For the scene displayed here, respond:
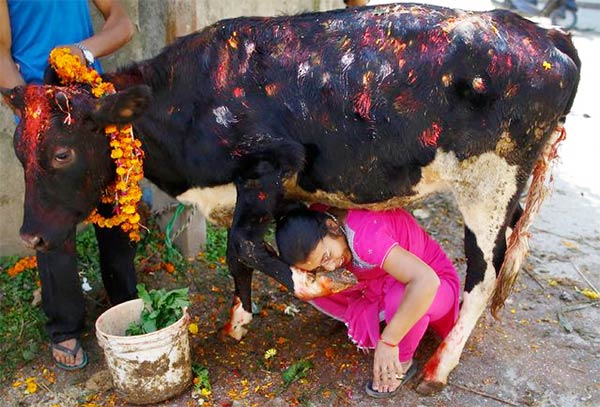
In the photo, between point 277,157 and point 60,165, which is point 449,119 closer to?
point 277,157

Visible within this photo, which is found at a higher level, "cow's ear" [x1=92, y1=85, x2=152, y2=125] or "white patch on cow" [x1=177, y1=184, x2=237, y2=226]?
"cow's ear" [x1=92, y1=85, x2=152, y2=125]

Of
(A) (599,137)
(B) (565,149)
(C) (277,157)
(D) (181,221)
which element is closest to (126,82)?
(C) (277,157)

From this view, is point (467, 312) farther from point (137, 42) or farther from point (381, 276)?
point (137, 42)

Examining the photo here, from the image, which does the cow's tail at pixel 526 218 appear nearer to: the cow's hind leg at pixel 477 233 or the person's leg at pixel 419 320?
the cow's hind leg at pixel 477 233

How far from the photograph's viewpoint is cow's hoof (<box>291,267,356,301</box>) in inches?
114

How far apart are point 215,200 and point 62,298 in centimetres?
91

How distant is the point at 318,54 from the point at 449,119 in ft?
2.11

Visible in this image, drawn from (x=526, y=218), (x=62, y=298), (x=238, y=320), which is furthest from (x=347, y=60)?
(x=62, y=298)

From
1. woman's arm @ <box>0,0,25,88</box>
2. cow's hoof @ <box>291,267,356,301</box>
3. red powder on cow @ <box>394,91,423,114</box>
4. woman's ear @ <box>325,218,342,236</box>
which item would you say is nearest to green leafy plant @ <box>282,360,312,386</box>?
cow's hoof @ <box>291,267,356,301</box>

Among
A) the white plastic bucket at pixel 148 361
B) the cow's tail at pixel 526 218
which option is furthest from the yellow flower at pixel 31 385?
the cow's tail at pixel 526 218

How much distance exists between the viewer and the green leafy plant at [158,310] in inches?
118

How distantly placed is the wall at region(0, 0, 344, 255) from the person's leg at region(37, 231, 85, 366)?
1.07 metres

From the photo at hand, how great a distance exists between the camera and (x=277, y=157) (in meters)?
2.86

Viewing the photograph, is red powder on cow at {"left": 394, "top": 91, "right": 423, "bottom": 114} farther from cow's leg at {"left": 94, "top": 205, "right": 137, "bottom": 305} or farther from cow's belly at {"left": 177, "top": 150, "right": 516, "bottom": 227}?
cow's leg at {"left": 94, "top": 205, "right": 137, "bottom": 305}
